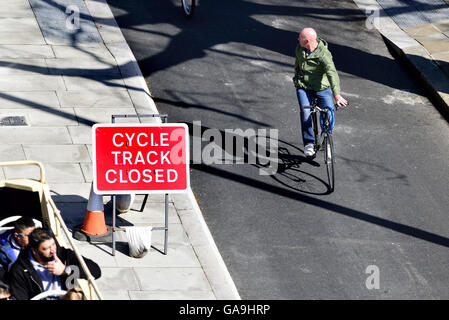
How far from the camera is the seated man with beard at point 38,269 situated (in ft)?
25.3

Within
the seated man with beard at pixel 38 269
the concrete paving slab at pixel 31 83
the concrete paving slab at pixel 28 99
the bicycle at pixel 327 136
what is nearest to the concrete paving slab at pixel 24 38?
the concrete paving slab at pixel 31 83

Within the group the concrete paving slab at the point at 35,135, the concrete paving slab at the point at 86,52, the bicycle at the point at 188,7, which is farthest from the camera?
the bicycle at the point at 188,7

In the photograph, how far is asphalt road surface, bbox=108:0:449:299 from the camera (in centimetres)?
982

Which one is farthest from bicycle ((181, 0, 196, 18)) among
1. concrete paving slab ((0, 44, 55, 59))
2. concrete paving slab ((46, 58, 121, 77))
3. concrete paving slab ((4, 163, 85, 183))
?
concrete paving slab ((4, 163, 85, 183))

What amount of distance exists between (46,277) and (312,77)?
5258 mm

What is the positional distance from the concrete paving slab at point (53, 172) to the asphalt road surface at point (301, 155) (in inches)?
64.7

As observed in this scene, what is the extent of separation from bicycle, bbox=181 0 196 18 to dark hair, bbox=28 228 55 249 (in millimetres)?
8942

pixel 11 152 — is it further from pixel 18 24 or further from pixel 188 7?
pixel 188 7

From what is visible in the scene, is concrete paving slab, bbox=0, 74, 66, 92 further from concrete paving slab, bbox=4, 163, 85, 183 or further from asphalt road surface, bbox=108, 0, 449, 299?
concrete paving slab, bbox=4, 163, 85, 183

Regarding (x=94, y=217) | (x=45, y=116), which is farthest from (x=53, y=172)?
(x=45, y=116)

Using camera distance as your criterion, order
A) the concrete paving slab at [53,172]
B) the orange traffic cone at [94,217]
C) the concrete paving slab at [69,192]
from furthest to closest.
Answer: the concrete paving slab at [53,172], the concrete paving slab at [69,192], the orange traffic cone at [94,217]

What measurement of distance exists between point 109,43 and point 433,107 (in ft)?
19.2

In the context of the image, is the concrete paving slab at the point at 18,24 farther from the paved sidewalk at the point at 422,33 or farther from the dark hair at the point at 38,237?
the dark hair at the point at 38,237
